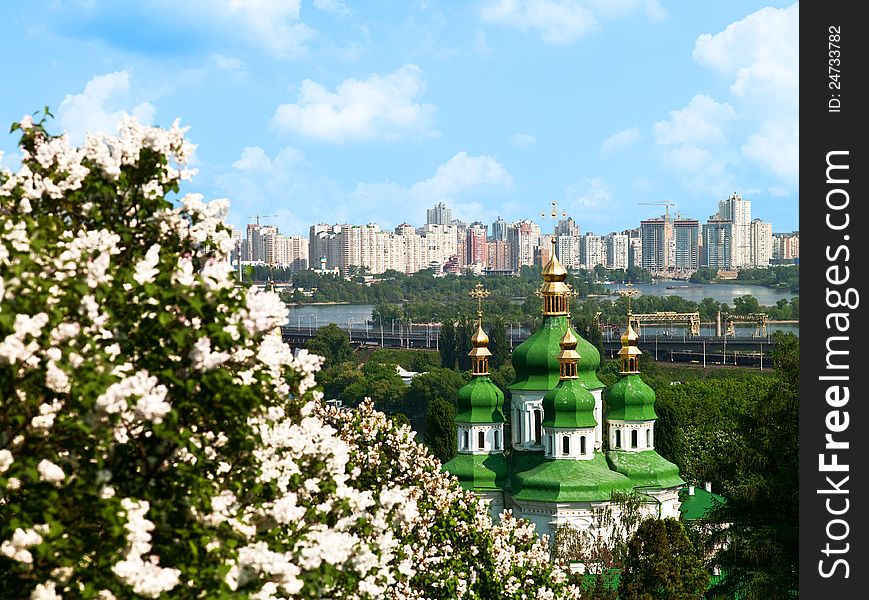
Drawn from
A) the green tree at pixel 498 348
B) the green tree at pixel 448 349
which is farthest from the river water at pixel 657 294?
the green tree at pixel 498 348

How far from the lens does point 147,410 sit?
5.18 metres

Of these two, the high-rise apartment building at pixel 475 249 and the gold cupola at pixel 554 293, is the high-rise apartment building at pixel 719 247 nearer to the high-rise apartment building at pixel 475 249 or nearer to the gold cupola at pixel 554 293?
the high-rise apartment building at pixel 475 249

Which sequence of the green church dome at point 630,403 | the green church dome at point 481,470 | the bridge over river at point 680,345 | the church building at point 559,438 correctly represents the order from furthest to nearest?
the bridge over river at point 680,345, the green church dome at point 630,403, the green church dome at point 481,470, the church building at point 559,438

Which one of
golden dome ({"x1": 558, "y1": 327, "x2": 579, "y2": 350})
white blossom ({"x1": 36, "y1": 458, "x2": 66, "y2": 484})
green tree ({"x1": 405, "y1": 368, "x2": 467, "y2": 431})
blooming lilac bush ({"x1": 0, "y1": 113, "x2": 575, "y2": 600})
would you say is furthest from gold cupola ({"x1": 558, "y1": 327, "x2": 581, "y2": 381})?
green tree ({"x1": 405, "y1": 368, "x2": 467, "y2": 431})

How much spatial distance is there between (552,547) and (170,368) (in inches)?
659

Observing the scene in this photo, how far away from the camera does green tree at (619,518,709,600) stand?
1600 cm

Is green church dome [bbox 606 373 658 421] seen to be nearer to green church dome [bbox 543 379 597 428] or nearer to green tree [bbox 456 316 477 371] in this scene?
green church dome [bbox 543 379 597 428]

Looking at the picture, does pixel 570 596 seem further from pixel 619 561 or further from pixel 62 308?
pixel 62 308

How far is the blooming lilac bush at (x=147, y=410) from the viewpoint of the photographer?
16.9 feet

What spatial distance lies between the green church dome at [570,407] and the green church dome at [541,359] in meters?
1.50

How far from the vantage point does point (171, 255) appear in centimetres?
582

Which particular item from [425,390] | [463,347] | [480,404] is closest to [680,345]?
[463,347]

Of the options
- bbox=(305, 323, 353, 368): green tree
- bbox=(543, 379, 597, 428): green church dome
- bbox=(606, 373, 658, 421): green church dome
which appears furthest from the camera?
bbox=(305, 323, 353, 368): green tree
